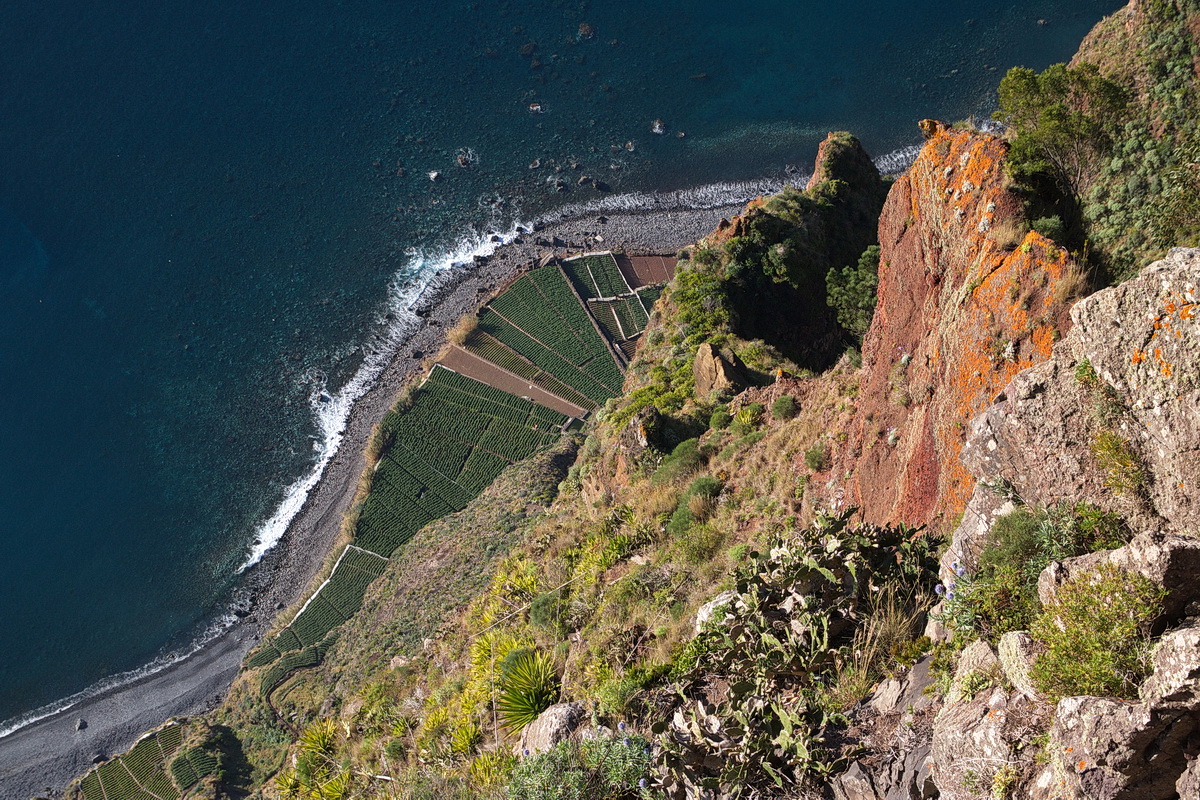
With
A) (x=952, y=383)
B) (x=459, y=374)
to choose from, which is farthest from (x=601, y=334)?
(x=952, y=383)

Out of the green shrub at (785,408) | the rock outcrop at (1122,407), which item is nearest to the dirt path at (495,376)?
the green shrub at (785,408)

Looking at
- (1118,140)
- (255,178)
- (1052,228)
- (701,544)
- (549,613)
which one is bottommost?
(701,544)

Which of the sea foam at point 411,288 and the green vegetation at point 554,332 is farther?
the green vegetation at point 554,332

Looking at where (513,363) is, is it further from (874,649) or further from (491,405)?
(874,649)

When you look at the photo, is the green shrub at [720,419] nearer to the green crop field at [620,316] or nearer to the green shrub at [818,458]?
the green shrub at [818,458]

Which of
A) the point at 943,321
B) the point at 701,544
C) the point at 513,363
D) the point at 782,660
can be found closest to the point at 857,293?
the point at 701,544

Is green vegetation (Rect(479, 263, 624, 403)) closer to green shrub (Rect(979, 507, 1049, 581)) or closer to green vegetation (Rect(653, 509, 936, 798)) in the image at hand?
green vegetation (Rect(653, 509, 936, 798))
